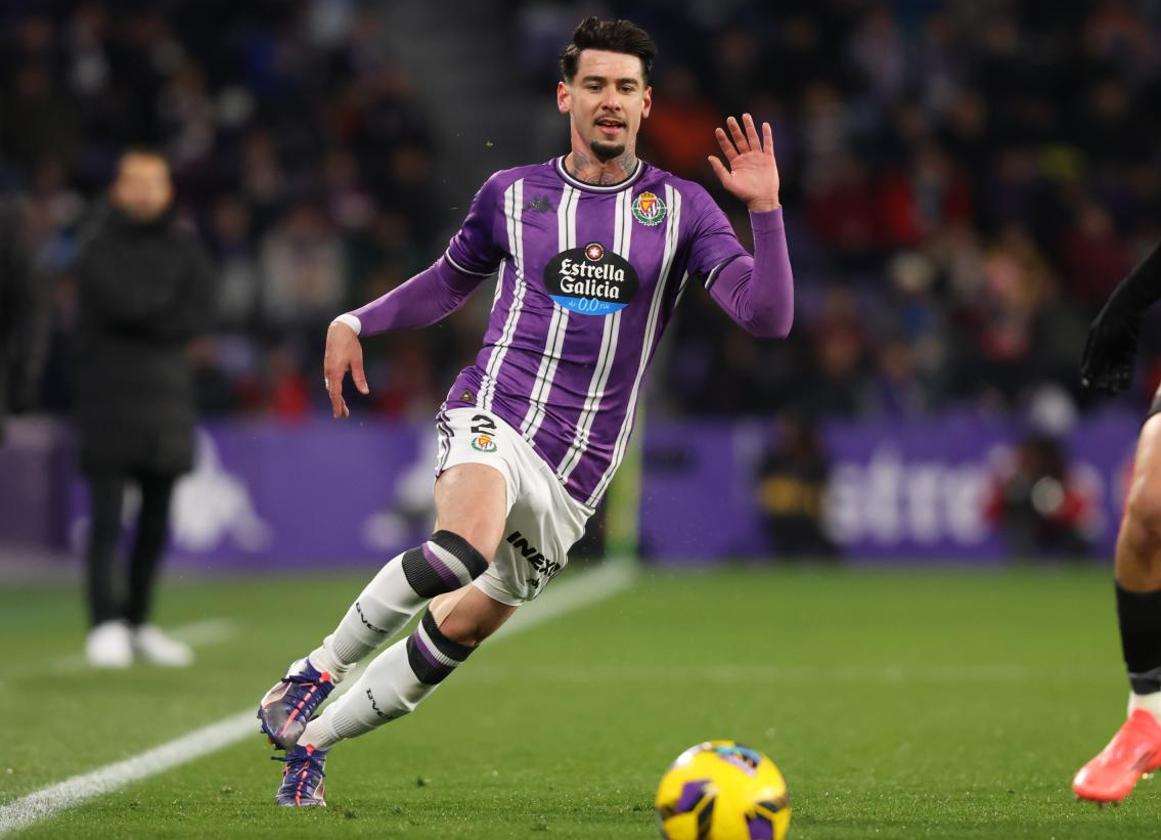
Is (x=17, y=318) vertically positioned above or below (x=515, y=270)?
below

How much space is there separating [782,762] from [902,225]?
11.7 m

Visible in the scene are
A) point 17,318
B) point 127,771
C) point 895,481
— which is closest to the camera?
point 127,771

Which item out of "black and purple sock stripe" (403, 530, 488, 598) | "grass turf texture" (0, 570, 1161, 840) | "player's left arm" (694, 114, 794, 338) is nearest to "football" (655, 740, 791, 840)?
"grass turf texture" (0, 570, 1161, 840)

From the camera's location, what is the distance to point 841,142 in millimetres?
17953

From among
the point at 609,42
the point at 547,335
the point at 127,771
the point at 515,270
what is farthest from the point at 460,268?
the point at 127,771

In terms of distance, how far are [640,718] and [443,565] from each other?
103 inches

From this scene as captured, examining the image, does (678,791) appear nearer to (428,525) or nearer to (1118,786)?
(1118,786)

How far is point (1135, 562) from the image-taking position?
16.3ft

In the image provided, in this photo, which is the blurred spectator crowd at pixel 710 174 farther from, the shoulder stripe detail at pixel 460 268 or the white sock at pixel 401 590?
the white sock at pixel 401 590

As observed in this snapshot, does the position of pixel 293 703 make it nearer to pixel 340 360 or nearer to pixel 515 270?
pixel 340 360

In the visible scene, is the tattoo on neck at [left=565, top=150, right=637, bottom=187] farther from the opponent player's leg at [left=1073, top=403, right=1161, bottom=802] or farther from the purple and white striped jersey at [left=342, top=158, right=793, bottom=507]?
the opponent player's leg at [left=1073, top=403, right=1161, bottom=802]

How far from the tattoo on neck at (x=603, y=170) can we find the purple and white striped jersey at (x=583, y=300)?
25 millimetres

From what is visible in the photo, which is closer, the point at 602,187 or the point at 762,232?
the point at 762,232

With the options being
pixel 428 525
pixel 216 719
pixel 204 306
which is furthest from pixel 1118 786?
pixel 428 525
